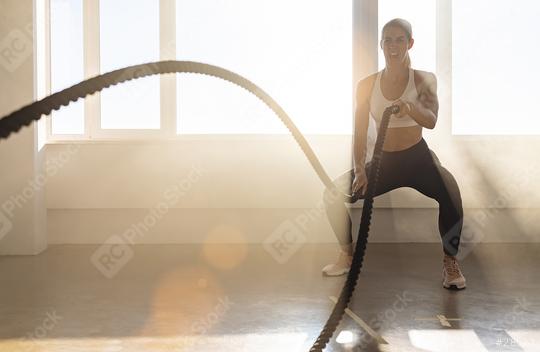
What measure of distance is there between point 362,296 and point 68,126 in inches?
112

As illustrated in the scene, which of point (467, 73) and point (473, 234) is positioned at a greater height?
point (467, 73)

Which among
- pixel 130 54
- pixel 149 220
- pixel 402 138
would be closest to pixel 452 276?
pixel 402 138

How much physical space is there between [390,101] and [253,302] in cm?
126

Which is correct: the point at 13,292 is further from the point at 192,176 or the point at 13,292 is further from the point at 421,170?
the point at 421,170

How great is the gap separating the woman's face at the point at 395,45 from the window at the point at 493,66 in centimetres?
158

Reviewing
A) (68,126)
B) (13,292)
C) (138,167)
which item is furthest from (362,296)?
(68,126)

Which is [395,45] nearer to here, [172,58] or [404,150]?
[404,150]

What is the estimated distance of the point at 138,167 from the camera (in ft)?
15.3

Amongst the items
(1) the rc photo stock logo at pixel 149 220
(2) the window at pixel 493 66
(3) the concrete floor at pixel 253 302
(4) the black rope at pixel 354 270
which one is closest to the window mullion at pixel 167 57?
(1) the rc photo stock logo at pixel 149 220

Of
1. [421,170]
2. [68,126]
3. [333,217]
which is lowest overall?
[333,217]

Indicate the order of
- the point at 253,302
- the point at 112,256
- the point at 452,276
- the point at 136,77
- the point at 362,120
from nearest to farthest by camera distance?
the point at 136,77 → the point at 253,302 → the point at 452,276 → the point at 362,120 → the point at 112,256

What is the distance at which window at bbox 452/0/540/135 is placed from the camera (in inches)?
186

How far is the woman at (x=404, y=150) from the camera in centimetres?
321

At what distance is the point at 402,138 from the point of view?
3.38m
